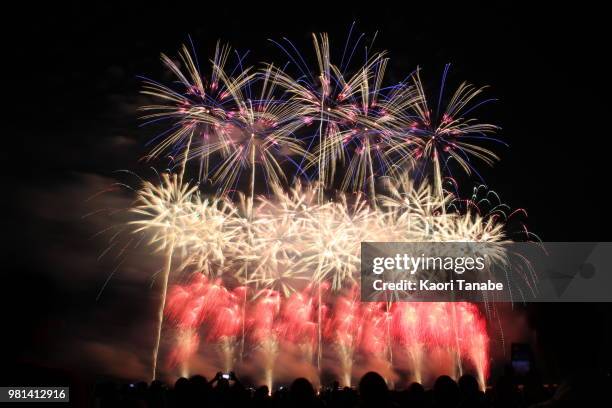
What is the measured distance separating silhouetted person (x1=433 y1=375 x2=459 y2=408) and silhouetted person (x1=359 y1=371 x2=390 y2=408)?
2.48 metres

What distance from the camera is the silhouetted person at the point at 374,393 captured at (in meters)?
4.45

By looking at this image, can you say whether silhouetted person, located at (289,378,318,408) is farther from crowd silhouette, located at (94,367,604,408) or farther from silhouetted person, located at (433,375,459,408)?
silhouetted person, located at (433,375,459,408)

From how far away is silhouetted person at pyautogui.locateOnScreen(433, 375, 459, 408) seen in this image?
6614 millimetres

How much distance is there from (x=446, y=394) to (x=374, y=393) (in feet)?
8.64

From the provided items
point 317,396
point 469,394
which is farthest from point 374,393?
point 317,396

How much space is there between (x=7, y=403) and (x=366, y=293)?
29.9 meters

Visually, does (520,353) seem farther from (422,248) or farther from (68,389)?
(422,248)

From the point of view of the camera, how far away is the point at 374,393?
4469 mm

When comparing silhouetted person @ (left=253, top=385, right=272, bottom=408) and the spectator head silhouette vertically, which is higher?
the spectator head silhouette

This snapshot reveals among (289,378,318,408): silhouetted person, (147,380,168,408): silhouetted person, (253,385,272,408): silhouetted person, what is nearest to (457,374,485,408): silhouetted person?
(289,378,318,408): silhouetted person

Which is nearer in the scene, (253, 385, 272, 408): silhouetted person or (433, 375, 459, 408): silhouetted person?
(433, 375, 459, 408): silhouetted person

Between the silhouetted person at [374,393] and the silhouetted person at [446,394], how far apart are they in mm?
2481

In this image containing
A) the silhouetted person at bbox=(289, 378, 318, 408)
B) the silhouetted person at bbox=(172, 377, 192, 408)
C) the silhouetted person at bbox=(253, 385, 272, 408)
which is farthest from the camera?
the silhouetted person at bbox=(253, 385, 272, 408)

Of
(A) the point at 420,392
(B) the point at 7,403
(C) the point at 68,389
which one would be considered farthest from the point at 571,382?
(A) the point at 420,392
